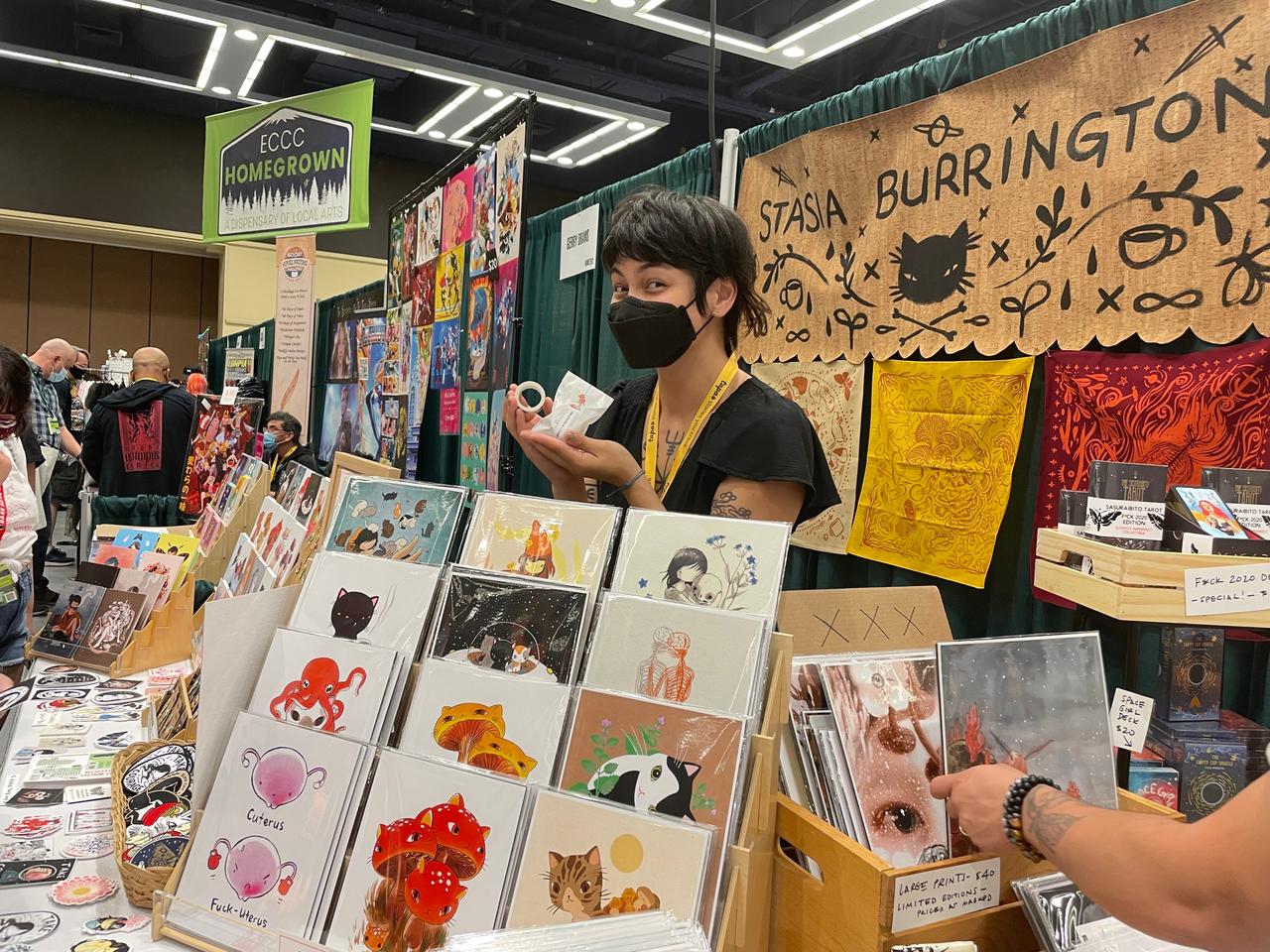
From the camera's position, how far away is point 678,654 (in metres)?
1.04

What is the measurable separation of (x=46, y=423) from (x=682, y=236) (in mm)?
5283

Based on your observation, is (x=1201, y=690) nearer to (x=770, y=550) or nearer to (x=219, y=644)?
(x=770, y=550)

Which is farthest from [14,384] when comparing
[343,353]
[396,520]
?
[343,353]

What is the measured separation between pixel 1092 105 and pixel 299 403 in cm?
447

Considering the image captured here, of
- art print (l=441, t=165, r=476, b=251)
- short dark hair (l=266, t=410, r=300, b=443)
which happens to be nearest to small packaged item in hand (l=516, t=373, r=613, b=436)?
art print (l=441, t=165, r=476, b=251)

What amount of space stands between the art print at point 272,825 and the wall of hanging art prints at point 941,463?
1.53m

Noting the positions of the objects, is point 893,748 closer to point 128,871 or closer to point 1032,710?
point 1032,710

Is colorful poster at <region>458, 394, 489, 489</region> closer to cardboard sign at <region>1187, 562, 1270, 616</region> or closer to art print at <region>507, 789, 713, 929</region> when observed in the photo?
art print at <region>507, 789, 713, 929</region>

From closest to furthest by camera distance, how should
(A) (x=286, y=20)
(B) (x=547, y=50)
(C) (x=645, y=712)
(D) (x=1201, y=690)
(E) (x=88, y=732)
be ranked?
(C) (x=645, y=712), (D) (x=1201, y=690), (E) (x=88, y=732), (A) (x=286, y=20), (B) (x=547, y=50)

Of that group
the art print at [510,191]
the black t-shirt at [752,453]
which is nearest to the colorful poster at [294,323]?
the art print at [510,191]

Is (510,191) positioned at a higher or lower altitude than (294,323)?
higher

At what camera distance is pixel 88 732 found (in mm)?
1723

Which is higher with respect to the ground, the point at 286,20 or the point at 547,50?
the point at 547,50

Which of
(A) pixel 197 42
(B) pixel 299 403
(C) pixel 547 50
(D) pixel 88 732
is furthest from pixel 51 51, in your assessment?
(D) pixel 88 732
